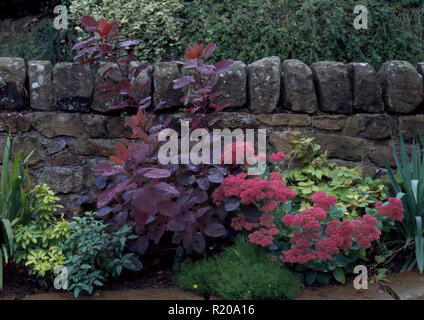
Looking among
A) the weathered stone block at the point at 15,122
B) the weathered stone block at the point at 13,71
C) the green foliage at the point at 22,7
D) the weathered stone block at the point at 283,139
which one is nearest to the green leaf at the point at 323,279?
the weathered stone block at the point at 283,139

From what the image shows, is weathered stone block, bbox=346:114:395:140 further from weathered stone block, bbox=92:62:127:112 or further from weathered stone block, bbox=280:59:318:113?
weathered stone block, bbox=92:62:127:112

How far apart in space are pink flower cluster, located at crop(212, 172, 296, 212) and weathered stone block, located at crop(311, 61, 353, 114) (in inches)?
36.0

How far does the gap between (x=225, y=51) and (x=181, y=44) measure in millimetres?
495

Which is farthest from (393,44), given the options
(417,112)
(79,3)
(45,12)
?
(45,12)

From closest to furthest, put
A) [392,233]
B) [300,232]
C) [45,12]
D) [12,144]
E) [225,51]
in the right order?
[300,232]
[392,233]
[12,144]
[225,51]
[45,12]

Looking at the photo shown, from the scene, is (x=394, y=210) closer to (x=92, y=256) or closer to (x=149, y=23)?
(x=92, y=256)

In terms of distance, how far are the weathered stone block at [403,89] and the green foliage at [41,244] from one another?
2.34m

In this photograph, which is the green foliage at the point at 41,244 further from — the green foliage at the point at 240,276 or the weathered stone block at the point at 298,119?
the weathered stone block at the point at 298,119

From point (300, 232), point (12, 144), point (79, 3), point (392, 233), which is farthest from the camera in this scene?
point (79, 3)

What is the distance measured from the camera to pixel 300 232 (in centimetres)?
240

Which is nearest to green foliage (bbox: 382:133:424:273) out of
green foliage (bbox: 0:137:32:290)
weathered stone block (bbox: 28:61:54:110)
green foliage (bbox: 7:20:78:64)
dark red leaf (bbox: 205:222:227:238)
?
dark red leaf (bbox: 205:222:227:238)

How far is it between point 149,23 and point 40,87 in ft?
5.69

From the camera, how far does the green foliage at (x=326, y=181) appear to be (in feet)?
9.57

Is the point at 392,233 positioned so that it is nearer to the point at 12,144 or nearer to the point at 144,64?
the point at 144,64
